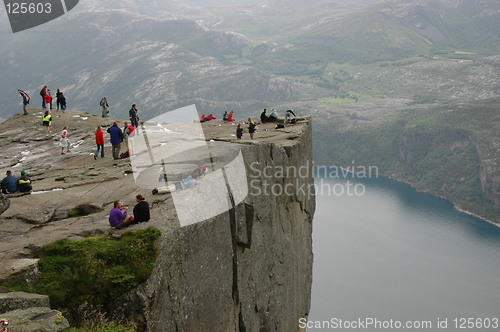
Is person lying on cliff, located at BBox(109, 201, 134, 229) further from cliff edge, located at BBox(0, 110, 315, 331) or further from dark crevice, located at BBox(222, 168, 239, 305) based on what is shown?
dark crevice, located at BBox(222, 168, 239, 305)

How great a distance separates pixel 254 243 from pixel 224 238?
3213 millimetres

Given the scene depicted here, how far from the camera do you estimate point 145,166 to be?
71.8 ft

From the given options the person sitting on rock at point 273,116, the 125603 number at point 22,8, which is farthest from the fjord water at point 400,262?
the 125603 number at point 22,8

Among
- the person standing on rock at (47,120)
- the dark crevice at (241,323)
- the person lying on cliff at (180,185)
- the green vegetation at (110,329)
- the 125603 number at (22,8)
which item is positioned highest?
the 125603 number at (22,8)

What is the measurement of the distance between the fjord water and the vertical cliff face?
57.9 m

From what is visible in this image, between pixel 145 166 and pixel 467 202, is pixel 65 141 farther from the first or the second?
pixel 467 202

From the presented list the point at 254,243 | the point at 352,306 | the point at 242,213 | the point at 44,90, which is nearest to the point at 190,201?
the point at 242,213

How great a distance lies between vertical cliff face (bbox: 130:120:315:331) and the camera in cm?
1384

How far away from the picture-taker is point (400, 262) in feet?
366

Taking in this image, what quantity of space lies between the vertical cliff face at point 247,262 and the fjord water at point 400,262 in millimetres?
57885

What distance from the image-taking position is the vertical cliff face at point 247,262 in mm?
13844

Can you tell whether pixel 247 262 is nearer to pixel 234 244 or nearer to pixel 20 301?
pixel 234 244

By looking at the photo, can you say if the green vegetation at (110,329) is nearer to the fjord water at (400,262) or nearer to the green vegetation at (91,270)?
the green vegetation at (91,270)

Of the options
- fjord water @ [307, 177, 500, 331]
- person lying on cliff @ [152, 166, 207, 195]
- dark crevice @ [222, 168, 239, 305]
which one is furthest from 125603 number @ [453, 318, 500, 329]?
person lying on cliff @ [152, 166, 207, 195]
